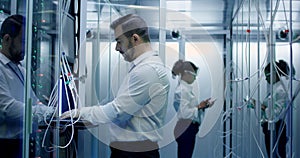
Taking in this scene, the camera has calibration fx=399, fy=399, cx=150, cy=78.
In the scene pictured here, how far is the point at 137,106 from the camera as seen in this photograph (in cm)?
171

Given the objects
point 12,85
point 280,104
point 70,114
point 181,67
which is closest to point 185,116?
point 181,67

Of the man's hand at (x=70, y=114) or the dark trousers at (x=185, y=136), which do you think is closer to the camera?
the man's hand at (x=70, y=114)

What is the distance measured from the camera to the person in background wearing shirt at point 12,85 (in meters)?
1.29

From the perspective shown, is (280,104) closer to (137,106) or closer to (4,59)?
(137,106)

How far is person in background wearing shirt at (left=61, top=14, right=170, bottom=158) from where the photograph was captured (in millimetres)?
1702

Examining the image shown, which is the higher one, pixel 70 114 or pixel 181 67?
pixel 181 67

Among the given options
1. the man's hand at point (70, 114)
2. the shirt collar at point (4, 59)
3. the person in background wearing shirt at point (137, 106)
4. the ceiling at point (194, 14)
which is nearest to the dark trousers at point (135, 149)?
the person in background wearing shirt at point (137, 106)

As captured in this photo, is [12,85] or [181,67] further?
[181,67]

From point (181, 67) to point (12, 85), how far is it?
2919mm

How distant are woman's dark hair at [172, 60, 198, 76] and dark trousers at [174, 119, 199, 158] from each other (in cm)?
59

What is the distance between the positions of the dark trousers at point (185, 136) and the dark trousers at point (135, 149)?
76.3 inches

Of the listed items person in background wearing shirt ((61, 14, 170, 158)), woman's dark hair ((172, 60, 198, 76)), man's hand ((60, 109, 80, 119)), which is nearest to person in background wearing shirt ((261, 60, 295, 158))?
person in background wearing shirt ((61, 14, 170, 158))

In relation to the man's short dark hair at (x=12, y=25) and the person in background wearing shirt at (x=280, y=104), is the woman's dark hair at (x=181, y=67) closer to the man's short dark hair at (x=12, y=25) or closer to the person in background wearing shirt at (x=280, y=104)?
the person in background wearing shirt at (x=280, y=104)

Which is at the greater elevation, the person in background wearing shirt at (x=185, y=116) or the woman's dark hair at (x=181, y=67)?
the woman's dark hair at (x=181, y=67)
